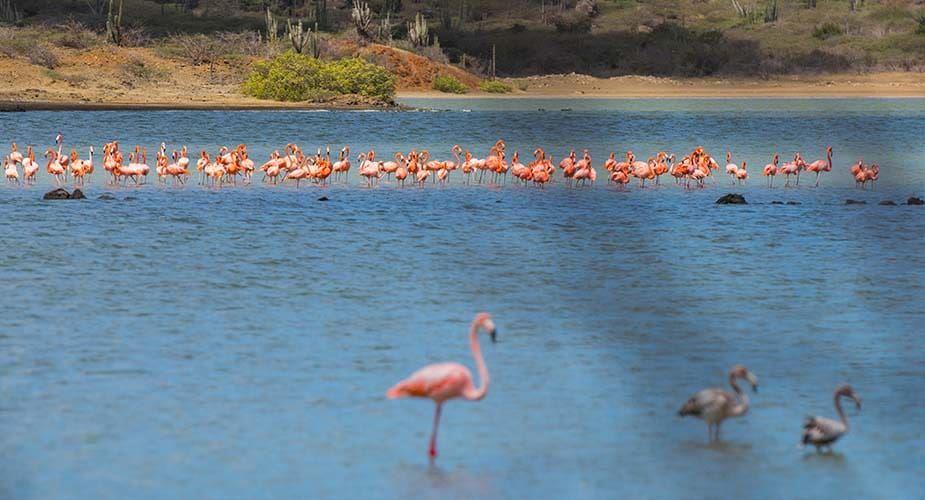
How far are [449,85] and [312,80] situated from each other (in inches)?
498

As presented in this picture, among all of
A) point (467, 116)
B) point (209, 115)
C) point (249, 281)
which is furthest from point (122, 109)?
point (249, 281)

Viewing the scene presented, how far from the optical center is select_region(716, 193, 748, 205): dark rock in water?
2660 centimetres

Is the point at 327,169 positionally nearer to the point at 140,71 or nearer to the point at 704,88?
the point at 140,71

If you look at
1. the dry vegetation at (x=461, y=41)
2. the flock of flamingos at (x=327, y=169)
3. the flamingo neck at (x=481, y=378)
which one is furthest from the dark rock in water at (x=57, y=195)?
the dry vegetation at (x=461, y=41)

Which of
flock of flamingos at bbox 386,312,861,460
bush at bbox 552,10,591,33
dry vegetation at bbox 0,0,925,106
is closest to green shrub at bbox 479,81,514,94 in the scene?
dry vegetation at bbox 0,0,925,106

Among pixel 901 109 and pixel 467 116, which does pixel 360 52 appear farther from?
pixel 901 109

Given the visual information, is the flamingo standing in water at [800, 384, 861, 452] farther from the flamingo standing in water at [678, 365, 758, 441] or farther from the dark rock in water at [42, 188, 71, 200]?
the dark rock in water at [42, 188, 71, 200]

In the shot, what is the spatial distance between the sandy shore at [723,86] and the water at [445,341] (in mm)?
51793

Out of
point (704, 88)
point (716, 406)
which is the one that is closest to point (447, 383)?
point (716, 406)

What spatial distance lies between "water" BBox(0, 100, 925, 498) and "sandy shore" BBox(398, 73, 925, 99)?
51.8 meters

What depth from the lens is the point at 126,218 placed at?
75.9 feet

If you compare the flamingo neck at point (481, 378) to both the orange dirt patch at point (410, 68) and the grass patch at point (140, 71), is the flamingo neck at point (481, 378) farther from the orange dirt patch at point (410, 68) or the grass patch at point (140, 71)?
the orange dirt patch at point (410, 68)

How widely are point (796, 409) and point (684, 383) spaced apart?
967 mm

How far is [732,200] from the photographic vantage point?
87.5 feet
